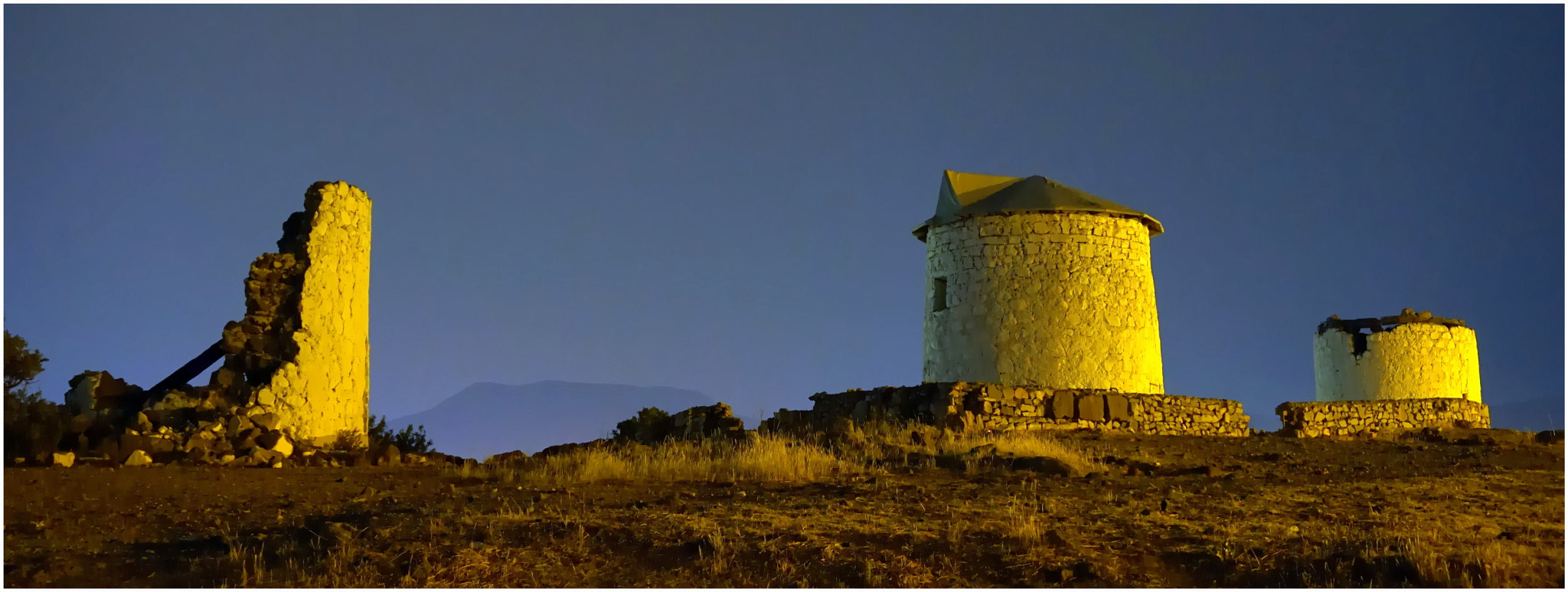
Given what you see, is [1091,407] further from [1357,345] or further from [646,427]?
[1357,345]

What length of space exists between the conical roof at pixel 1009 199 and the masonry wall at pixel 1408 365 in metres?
8.94

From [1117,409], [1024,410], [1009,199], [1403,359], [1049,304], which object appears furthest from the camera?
[1403,359]

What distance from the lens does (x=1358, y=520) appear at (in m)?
9.90

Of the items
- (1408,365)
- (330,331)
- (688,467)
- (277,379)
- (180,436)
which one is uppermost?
(1408,365)

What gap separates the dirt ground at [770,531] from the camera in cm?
817

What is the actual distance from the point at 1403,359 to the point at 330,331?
76.9ft

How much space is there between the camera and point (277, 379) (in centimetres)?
1339

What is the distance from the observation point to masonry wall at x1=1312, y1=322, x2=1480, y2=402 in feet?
94.1

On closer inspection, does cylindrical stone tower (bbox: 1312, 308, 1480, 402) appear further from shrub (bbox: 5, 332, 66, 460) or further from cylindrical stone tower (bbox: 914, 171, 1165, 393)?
shrub (bbox: 5, 332, 66, 460)

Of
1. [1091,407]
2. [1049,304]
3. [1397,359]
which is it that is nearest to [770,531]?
[1091,407]

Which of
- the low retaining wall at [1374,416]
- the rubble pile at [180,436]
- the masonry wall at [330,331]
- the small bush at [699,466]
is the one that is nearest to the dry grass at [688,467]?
the small bush at [699,466]

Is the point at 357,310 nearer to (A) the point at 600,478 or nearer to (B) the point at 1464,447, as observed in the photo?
(A) the point at 600,478

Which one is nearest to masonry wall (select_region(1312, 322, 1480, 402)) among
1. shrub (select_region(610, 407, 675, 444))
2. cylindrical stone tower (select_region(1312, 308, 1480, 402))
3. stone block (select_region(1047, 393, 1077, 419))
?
cylindrical stone tower (select_region(1312, 308, 1480, 402))

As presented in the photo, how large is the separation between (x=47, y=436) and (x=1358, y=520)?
11.5 metres
